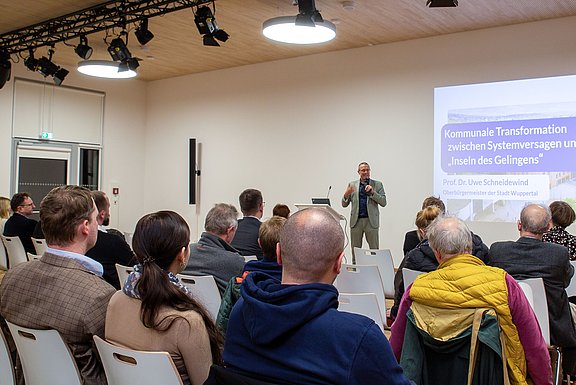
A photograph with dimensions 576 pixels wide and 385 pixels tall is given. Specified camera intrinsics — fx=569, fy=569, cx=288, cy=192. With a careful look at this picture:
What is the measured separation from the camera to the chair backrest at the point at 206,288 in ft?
10.7

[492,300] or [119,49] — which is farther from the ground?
[119,49]

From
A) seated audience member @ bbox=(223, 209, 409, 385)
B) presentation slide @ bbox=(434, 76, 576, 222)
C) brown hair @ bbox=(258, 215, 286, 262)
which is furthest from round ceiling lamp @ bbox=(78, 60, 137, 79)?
seated audience member @ bbox=(223, 209, 409, 385)

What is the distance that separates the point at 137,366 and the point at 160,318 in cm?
16

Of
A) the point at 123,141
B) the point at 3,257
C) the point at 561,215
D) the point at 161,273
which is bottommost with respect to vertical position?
the point at 3,257

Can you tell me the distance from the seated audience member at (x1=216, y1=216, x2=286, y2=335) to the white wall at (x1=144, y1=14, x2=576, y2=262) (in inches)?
226

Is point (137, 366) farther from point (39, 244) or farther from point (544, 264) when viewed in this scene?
point (39, 244)

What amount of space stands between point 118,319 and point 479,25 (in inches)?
278

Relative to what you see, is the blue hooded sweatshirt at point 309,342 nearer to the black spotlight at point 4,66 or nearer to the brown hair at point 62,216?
the brown hair at point 62,216

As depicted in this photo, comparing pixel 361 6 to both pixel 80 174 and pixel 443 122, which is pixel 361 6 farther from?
pixel 80 174

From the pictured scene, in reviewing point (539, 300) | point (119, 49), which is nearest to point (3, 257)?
point (119, 49)

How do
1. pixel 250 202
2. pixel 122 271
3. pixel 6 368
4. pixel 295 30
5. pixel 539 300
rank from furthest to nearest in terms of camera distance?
pixel 295 30, pixel 250 202, pixel 122 271, pixel 539 300, pixel 6 368

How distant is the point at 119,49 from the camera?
300 inches

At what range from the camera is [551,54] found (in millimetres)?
7289

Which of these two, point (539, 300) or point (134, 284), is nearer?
point (134, 284)
